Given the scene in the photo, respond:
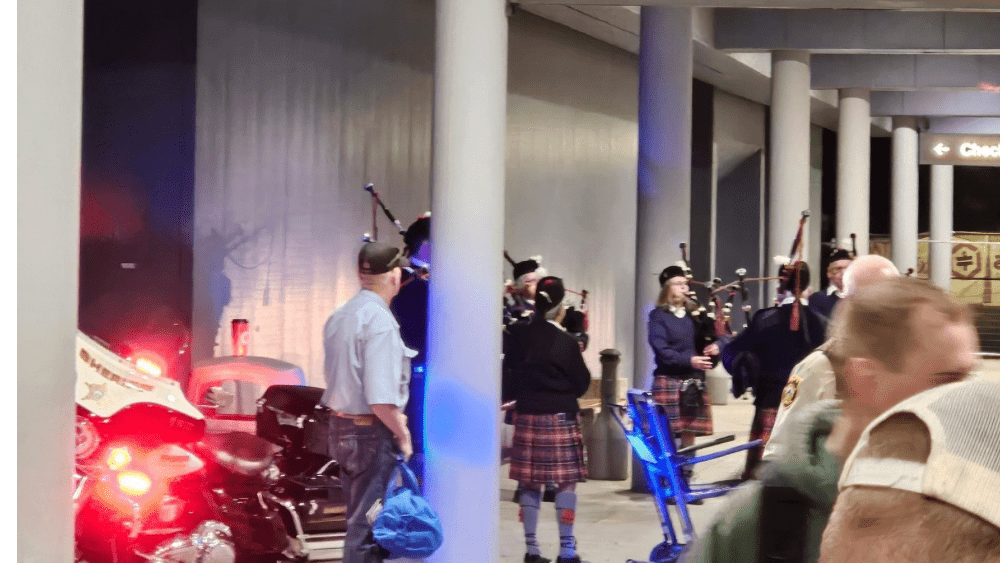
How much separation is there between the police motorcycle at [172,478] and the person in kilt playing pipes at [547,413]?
4.62 feet

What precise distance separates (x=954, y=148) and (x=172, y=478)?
17.6 m

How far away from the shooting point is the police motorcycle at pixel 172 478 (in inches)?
223

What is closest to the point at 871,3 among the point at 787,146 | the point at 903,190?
the point at 787,146

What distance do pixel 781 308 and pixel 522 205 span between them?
6.90 m

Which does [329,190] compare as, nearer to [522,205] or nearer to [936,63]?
[522,205]

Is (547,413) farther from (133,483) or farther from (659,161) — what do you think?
(659,161)

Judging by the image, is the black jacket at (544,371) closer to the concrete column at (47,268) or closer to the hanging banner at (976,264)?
the concrete column at (47,268)

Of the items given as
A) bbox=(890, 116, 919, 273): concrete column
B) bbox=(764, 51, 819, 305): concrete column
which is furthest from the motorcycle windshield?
bbox=(890, 116, 919, 273): concrete column

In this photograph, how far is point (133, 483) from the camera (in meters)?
5.76

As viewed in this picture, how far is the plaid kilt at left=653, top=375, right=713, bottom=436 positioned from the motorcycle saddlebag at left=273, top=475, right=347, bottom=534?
3.54 meters

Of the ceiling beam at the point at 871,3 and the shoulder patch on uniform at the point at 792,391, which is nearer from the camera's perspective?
the shoulder patch on uniform at the point at 792,391

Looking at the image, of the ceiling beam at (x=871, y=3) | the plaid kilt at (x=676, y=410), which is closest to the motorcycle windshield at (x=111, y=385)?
the ceiling beam at (x=871, y=3)

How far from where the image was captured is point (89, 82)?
10156 millimetres
